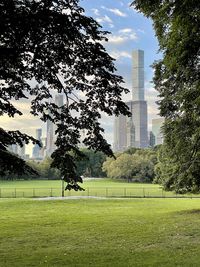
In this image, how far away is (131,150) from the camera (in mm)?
141000

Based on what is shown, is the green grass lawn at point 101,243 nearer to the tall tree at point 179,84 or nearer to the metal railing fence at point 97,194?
the tall tree at point 179,84

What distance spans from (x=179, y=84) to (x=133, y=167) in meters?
94.9

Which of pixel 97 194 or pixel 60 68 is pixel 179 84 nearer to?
pixel 60 68

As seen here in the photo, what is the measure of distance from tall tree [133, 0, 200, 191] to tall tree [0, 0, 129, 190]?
116 inches

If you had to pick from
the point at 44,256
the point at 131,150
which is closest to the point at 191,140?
the point at 44,256

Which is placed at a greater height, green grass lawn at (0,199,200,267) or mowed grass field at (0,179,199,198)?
green grass lawn at (0,199,200,267)

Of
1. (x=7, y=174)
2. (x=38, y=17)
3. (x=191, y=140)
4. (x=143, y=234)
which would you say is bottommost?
(x=143, y=234)

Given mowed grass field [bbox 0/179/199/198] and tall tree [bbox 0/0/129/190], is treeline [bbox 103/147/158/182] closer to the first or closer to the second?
mowed grass field [bbox 0/179/199/198]

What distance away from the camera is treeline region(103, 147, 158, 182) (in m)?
111

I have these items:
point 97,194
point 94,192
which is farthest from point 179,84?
point 94,192

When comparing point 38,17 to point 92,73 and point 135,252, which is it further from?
point 135,252

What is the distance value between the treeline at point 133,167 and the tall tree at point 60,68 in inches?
3759

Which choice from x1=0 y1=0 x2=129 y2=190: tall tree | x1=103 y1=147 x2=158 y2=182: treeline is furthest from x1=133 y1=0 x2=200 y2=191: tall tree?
x1=103 y1=147 x2=158 y2=182: treeline

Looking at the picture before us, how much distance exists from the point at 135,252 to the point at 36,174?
17.4ft
